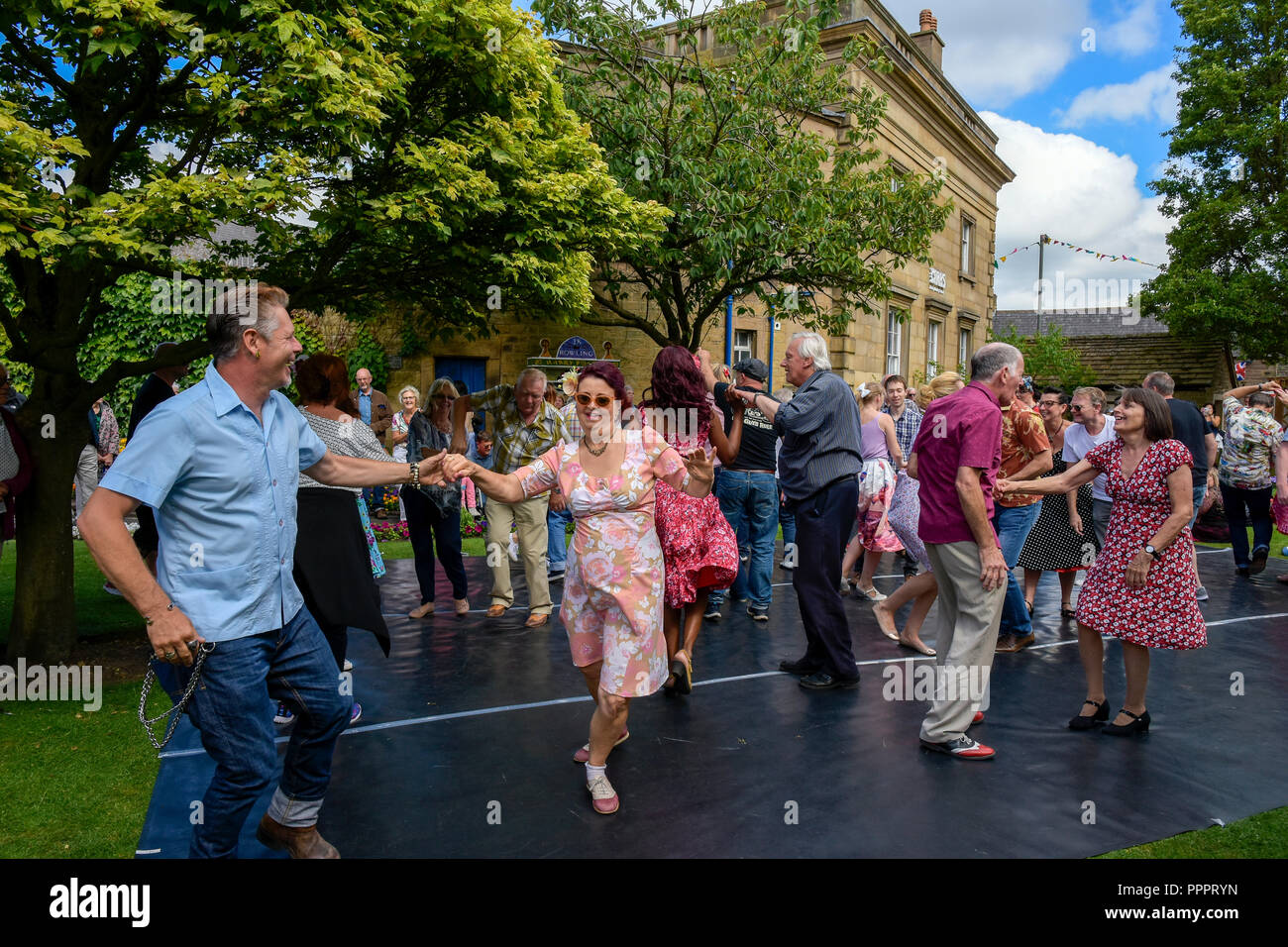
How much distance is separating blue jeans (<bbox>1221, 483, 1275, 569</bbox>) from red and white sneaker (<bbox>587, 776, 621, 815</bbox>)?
9.39 m

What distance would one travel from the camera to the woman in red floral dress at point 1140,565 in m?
4.61

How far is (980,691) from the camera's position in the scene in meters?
4.55

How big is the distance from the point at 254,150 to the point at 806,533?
4.89 meters

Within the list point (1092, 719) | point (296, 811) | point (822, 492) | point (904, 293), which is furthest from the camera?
point (904, 293)

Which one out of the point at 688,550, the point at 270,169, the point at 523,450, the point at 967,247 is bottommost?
the point at 688,550

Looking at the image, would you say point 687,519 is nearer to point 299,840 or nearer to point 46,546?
point 299,840

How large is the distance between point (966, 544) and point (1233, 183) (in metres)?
30.0

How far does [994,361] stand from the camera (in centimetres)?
467

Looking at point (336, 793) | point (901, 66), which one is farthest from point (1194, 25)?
point (336, 793)

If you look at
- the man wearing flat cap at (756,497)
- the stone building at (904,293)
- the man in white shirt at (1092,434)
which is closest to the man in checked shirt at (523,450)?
the man wearing flat cap at (756,497)

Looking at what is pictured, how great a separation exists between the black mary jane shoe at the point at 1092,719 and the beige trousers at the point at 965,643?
2.55 feet

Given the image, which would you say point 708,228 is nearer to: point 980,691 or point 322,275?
point 322,275

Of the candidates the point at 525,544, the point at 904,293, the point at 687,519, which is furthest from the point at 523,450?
the point at 904,293

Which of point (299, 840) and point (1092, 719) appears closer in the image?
point (299, 840)
